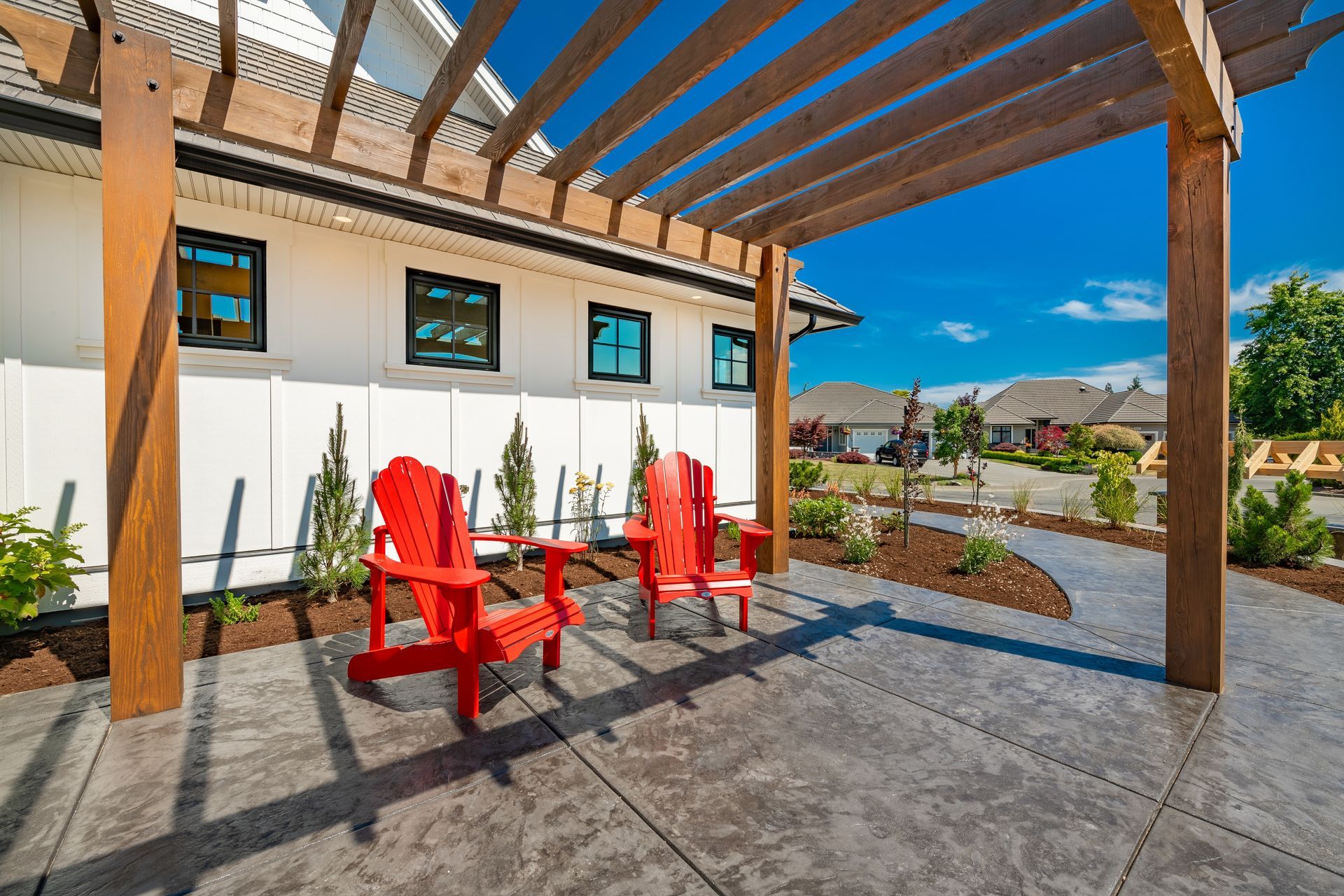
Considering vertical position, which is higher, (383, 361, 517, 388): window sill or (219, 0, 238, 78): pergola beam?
(219, 0, 238, 78): pergola beam

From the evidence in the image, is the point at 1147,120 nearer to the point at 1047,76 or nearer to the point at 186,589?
the point at 1047,76

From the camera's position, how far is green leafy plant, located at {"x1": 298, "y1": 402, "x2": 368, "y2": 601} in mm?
3838

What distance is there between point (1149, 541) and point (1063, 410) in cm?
4266

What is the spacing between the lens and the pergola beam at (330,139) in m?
2.09

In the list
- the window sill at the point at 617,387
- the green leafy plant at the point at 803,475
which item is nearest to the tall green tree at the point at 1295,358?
the green leafy plant at the point at 803,475

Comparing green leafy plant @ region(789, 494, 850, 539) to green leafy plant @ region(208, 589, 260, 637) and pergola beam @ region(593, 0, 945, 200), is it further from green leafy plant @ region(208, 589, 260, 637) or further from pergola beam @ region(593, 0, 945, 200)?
green leafy plant @ region(208, 589, 260, 637)

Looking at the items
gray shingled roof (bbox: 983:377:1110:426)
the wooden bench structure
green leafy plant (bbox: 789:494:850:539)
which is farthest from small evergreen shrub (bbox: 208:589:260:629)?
gray shingled roof (bbox: 983:377:1110:426)

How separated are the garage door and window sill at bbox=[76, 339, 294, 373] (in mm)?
36930

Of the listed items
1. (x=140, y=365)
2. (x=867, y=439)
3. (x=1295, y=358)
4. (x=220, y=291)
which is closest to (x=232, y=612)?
(x=140, y=365)

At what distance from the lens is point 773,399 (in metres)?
4.40

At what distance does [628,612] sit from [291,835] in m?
2.25

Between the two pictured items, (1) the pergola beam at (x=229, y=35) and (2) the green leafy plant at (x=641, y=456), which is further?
(2) the green leafy plant at (x=641, y=456)

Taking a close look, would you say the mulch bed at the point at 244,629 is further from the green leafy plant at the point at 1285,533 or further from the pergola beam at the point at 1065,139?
the green leafy plant at the point at 1285,533

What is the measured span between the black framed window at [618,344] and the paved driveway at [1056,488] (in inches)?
271
